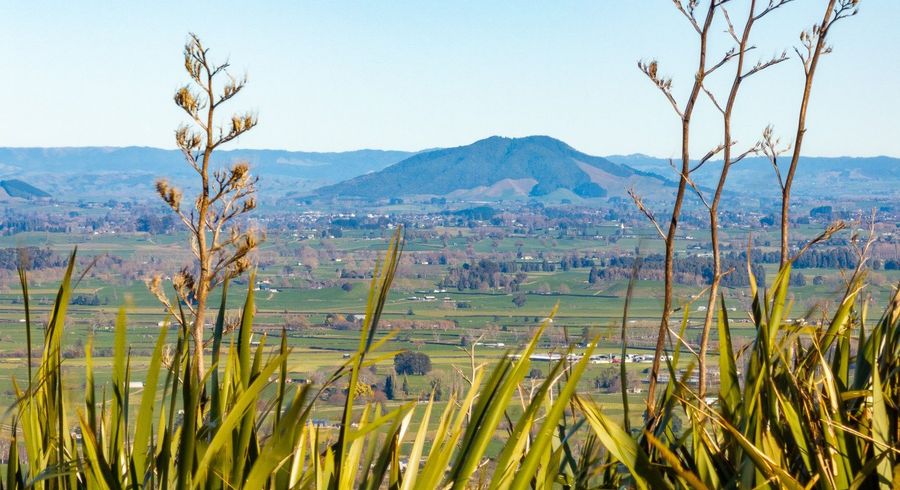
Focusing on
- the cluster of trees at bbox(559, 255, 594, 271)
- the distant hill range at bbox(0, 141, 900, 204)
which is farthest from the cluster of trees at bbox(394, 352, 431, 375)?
the distant hill range at bbox(0, 141, 900, 204)

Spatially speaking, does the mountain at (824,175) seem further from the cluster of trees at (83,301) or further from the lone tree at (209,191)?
the lone tree at (209,191)

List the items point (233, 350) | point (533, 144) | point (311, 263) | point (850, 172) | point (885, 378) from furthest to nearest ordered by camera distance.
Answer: point (533, 144), point (850, 172), point (311, 263), point (885, 378), point (233, 350)

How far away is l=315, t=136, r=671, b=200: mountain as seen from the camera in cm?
15712

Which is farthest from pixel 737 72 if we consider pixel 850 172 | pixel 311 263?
pixel 850 172

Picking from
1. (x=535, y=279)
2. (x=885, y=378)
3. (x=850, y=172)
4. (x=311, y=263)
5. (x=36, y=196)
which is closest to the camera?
(x=885, y=378)

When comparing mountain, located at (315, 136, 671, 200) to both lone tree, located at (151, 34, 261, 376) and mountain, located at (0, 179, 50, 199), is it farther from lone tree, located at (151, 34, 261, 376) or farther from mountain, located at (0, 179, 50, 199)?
lone tree, located at (151, 34, 261, 376)

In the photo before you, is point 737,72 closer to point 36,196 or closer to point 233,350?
point 233,350

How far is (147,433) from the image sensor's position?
1271mm

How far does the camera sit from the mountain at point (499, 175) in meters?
157

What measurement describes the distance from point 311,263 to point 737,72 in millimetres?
61790

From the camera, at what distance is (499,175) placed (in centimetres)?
17850

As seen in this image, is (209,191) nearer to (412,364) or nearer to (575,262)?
(412,364)

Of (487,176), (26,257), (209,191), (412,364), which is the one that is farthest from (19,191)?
(26,257)

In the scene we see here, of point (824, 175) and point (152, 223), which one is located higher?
point (152, 223)
